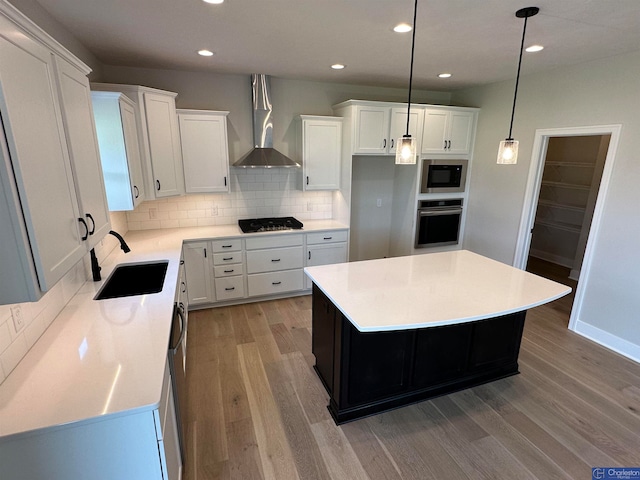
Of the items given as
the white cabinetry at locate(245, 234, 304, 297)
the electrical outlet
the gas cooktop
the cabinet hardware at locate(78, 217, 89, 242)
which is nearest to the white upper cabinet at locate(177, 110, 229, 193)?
the gas cooktop

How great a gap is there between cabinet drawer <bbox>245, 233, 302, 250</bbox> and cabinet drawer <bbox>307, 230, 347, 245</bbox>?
0.46 feet

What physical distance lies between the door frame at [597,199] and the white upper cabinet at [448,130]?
933 millimetres

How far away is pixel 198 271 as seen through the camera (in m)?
3.58

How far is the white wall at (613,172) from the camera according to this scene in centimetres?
284

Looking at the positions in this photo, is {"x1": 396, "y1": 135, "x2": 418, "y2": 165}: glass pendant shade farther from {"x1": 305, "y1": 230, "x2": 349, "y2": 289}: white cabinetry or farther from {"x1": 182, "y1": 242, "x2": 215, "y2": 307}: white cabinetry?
{"x1": 182, "y1": 242, "x2": 215, "y2": 307}: white cabinetry

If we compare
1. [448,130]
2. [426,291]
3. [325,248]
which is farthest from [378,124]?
[426,291]

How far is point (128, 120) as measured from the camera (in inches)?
103

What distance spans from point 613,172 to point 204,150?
13.1ft

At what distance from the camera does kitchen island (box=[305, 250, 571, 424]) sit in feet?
Result: 6.28

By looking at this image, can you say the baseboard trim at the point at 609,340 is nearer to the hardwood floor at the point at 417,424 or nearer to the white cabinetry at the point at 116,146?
the hardwood floor at the point at 417,424

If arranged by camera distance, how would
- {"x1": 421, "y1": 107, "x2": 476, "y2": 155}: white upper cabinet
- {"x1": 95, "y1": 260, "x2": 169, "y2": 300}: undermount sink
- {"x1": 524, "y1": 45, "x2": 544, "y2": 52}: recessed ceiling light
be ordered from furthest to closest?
{"x1": 421, "y1": 107, "x2": 476, "y2": 155}: white upper cabinet
{"x1": 524, "y1": 45, "x2": 544, "y2": 52}: recessed ceiling light
{"x1": 95, "y1": 260, "x2": 169, "y2": 300}: undermount sink

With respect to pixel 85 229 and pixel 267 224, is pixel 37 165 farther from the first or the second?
pixel 267 224

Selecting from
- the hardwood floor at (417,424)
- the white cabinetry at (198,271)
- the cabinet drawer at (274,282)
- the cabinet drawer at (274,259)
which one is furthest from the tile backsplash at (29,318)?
the cabinet drawer at (274,282)

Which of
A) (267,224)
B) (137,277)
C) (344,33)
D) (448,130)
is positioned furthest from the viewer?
(448,130)
